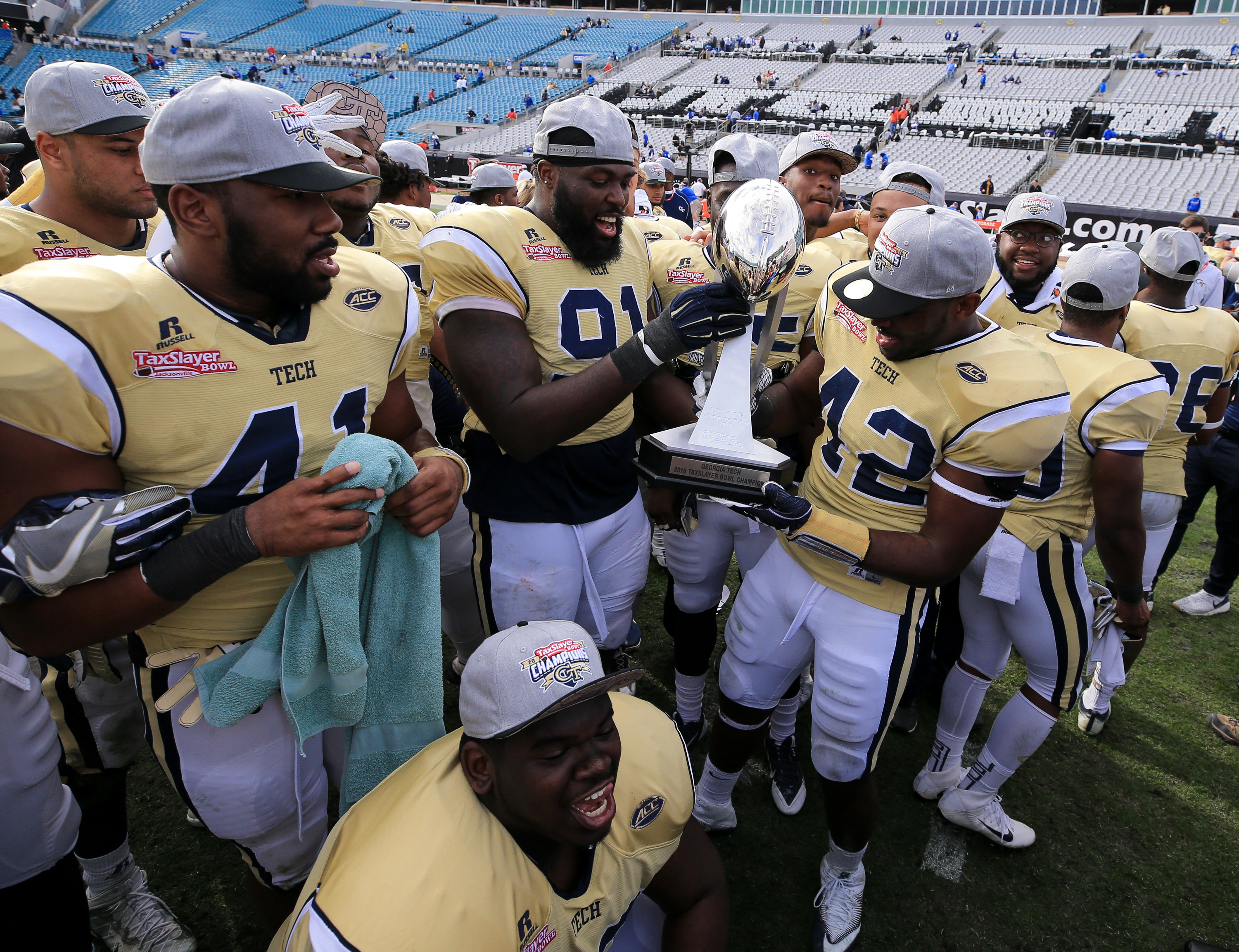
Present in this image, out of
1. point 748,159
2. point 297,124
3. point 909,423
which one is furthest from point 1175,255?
point 297,124

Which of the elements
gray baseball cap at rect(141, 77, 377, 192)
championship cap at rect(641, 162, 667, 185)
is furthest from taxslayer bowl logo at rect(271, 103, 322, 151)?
championship cap at rect(641, 162, 667, 185)

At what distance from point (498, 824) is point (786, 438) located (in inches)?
96.1

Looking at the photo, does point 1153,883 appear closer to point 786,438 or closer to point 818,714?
point 818,714

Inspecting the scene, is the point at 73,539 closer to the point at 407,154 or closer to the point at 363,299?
the point at 363,299

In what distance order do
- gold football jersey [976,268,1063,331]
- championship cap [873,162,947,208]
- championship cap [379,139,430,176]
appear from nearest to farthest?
gold football jersey [976,268,1063,331] → championship cap [873,162,947,208] → championship cap [379,139,430,176]

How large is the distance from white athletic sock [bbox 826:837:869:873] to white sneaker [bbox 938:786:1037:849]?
653 mm

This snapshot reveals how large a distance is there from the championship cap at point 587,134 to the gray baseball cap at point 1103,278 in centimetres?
192

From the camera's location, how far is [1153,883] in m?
2.78

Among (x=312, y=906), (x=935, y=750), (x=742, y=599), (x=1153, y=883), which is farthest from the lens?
(x=935, y=750)

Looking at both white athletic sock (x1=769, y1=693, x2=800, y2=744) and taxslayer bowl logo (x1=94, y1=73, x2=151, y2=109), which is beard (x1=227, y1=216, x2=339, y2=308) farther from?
white athletic sock (x1=769, y1=693, x2=800, y2=744)

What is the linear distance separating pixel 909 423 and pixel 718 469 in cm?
58

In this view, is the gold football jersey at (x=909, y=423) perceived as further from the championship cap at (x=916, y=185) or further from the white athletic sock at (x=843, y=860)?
the championship cap at (x=916, y=185)

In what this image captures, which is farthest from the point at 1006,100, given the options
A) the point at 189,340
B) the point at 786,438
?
the point at 189,340

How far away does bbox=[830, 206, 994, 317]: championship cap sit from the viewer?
1.96 metres
